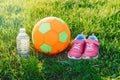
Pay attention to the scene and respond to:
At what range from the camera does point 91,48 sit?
3.96m

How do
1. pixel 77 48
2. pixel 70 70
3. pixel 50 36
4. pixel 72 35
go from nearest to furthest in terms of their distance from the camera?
pixel 70 70
pixel 50 36
pixel 77 48
pixel 72 35

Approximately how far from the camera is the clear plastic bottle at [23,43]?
3918 mm

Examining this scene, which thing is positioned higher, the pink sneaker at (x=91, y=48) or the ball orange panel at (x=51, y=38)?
the ball orange panel at (x=51, y=38)

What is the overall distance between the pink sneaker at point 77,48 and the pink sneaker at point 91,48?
6 cm

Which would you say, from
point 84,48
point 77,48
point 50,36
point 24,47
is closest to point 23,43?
point 24,47

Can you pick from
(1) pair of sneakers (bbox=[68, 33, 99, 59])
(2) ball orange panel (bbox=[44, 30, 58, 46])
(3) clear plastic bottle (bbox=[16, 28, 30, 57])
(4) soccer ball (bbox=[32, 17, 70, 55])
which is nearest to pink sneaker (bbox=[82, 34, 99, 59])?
(1) pair of sneakers (bbox=[68, 33, 99, 59])

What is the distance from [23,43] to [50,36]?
1.07 feet

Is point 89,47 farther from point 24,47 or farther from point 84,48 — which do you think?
point 24,47

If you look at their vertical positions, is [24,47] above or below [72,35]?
below

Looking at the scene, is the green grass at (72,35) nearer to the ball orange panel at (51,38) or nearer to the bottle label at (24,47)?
the bottle label at (24,47)

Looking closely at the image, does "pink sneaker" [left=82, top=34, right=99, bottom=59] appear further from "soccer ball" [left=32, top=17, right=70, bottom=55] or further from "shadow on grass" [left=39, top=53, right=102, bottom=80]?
"soccer ball" [left=32, top=17, right=70, bottom=55]

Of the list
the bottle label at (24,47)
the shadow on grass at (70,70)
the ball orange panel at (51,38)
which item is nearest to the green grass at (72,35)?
the shadow on grass at (70,70)

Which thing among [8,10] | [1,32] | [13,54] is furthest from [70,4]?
[13,54]

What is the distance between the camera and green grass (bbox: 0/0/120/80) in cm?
369
